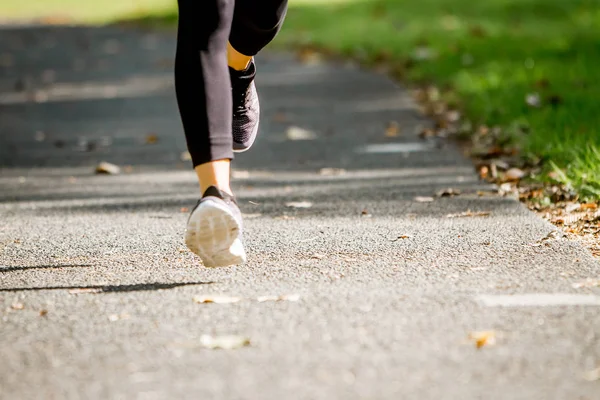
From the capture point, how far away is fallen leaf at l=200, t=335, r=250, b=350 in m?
2.55

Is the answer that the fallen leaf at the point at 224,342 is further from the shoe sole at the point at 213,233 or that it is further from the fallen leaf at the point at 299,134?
the fallen leaf at the point at 299,134

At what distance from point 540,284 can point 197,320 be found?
104 centimetres

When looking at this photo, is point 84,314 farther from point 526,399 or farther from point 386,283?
point 526,399

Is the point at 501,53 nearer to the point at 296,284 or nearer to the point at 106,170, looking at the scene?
the point at 106,170

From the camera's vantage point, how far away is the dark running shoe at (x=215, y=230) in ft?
9.83

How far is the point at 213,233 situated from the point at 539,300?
0.94 metres

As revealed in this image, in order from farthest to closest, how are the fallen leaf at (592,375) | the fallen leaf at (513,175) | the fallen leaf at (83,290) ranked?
the fallen leaf at (513,175), the fallen leaf at (83,290), the fallen leaf at (592,375)

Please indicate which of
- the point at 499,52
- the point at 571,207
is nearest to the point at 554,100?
the point at 571,207

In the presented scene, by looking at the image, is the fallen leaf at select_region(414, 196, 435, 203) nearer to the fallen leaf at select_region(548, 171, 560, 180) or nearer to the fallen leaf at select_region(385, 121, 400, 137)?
the fallen leaf at select_region(548, 171, 560, 180)

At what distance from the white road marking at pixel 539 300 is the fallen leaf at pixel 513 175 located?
2194mm

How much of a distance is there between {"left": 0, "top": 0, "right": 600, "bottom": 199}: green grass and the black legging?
2.04m

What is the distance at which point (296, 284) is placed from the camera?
10.5 ft

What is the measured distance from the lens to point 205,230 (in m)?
3.00

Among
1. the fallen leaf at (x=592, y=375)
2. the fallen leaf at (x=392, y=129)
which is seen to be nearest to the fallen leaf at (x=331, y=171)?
the fallen leaf at (x=392, y=129)
